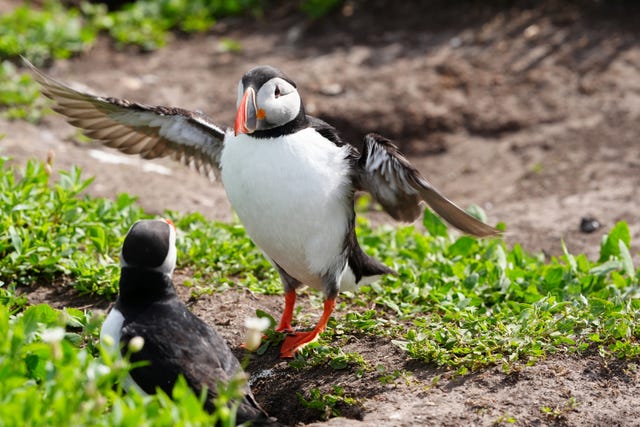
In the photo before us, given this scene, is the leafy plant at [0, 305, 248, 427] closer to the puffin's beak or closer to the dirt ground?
the puffin's beak

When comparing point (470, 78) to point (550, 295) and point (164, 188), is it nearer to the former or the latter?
point (164, 188)

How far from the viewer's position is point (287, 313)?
17.2ft

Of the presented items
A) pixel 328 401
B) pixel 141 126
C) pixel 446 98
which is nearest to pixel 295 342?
pixel 328 401

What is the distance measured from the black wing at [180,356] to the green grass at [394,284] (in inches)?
10.0

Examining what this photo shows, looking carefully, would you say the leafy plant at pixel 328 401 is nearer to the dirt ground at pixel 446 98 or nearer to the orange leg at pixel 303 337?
the orange leg at pixel 303 337

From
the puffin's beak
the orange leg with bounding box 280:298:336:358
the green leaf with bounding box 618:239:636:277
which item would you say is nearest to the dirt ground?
the orange leg with bounding box 280:298:336:358

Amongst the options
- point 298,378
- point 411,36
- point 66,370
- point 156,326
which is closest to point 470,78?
point 411,36

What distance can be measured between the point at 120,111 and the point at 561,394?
3.00 meters

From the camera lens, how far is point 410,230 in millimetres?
6496

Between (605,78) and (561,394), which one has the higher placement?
(605,78)

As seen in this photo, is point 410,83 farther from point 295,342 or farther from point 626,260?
point 295,342

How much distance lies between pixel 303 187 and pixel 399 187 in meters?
0.55

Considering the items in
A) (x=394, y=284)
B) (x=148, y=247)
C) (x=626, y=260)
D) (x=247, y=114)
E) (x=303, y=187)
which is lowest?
(x=394, y=284)

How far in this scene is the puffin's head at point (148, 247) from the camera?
4.15 m
